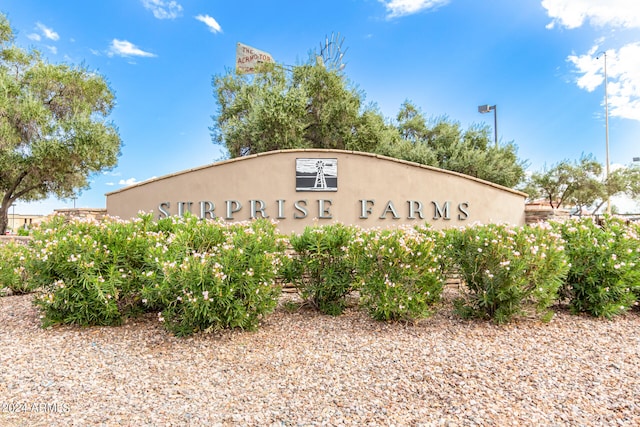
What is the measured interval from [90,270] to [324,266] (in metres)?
2.56

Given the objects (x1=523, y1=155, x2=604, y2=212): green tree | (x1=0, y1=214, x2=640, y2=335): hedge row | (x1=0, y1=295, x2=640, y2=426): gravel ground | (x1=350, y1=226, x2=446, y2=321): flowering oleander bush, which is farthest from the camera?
(x1=523, y1=155, x2=604, y2=212): green tree

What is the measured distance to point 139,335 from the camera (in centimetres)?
415

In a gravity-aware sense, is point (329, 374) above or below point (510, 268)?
below

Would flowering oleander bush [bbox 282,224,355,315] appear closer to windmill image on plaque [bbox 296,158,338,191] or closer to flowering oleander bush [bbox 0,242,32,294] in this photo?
windmill image on plaque [bbox 296,158,338,191]

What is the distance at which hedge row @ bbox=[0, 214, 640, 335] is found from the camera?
3863 millimetres

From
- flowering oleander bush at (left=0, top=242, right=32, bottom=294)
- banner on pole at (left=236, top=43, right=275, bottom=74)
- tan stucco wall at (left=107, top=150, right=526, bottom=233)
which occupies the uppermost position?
banner on pole at (left=236, top=43, right=275, bottom=74)

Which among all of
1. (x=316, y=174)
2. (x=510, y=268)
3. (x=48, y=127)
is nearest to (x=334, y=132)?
(x=316, y=174)

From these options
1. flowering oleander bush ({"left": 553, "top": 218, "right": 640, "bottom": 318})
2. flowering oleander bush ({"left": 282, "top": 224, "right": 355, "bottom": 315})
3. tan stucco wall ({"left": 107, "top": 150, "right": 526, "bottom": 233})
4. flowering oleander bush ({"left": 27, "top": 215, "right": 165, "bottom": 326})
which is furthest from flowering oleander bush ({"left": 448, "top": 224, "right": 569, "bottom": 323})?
tan stucco wall ({"left": 107, "top": 150, "right": 526, "bottom": 233})

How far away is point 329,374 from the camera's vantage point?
3.13m

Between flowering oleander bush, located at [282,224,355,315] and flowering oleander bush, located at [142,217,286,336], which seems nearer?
flowering oleander bush, located at [142,217,286,336]

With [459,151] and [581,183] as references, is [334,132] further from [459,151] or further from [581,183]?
[581,183]

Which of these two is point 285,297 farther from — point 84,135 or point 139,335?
point 84,135

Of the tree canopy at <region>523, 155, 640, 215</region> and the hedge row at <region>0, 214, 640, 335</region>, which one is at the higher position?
the tree canopy at <region>523, 155, 640, 215</region>

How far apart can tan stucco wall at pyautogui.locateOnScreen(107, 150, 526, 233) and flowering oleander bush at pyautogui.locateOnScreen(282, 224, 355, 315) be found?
346 centimetres
